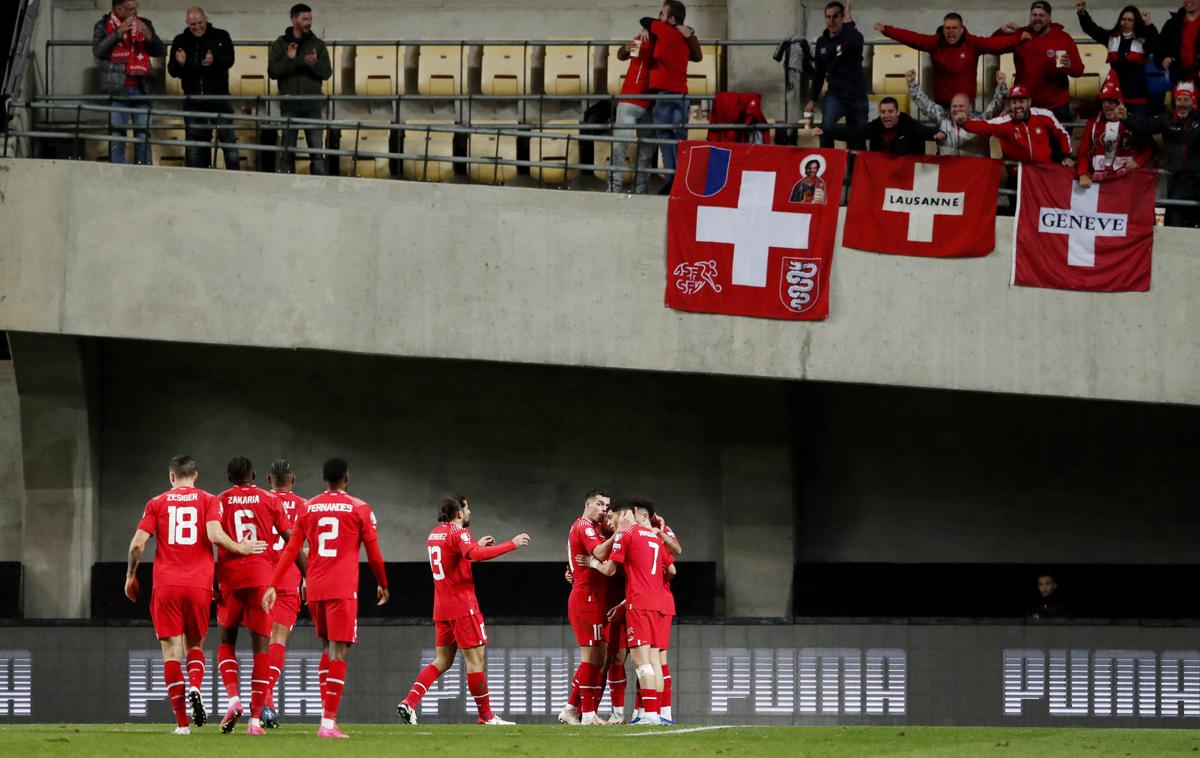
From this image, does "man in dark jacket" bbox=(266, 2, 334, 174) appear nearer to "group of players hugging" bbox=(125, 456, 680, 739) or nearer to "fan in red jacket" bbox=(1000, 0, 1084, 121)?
"group of players hugging" bbox=(125, 456, 680, 739)

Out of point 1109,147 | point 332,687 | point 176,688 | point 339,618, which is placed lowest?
point 176,688

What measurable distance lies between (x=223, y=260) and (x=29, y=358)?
3005mm

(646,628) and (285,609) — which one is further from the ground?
(285,609)

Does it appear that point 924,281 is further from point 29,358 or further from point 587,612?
point 29,358

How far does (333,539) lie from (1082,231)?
9038 mm

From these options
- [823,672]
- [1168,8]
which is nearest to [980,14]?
[1168,8]

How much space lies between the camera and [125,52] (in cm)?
2058

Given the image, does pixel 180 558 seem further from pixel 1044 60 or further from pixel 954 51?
pixel 1044 60

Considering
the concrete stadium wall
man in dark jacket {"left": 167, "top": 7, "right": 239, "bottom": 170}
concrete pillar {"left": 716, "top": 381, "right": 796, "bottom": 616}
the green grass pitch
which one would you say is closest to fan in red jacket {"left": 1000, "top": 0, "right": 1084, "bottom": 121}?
the concrete stadium wall

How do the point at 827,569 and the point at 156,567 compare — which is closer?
the point at 156,567

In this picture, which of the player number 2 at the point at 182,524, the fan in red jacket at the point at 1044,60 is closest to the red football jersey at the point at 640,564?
the player number 2 at the point at 182,524

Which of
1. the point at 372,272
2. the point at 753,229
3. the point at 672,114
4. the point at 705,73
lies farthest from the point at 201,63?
the point at 753,229

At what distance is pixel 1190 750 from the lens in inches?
468

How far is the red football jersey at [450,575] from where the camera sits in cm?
1513
